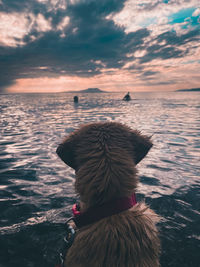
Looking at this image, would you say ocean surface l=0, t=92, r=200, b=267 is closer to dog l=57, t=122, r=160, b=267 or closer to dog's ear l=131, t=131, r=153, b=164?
dog's ear l=131, t=131, r=153, b=164

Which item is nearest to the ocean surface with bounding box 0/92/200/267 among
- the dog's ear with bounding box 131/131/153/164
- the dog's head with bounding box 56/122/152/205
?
the dog's ear with bounding box 131/131/153/164

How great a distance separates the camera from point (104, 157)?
5.24 feet

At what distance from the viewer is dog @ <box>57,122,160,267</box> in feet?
4.53

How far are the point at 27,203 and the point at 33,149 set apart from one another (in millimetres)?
4727

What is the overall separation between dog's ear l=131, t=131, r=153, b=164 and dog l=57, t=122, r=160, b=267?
0.4 inches

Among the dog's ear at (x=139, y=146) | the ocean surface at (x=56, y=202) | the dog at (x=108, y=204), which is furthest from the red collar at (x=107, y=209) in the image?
the ocean surface at (x=56, y=202)

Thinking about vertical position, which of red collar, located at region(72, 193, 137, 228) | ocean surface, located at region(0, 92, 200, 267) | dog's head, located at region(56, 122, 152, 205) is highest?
dog's head, located at region(56, 122, 152, 205)

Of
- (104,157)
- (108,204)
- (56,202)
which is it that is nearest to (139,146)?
(104,157)

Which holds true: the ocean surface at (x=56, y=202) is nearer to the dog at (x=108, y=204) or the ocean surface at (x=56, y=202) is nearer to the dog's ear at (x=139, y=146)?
the dog's ear at (x=139, y=146)

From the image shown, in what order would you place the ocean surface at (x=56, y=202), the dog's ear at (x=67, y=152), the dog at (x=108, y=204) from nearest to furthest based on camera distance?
the dog at (x=108, y=204) → the dog's ear at (x=67, y=152) → the ocean surface at (x=56, y=202)

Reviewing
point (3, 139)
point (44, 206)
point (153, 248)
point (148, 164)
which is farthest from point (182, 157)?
point (3, 139)

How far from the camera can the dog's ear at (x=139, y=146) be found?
1.80m

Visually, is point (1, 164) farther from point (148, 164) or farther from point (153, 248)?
point (153, 248)

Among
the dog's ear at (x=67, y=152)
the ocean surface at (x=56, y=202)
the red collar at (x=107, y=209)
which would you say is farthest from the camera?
the ocean surface at (x=56, y=202)
